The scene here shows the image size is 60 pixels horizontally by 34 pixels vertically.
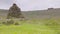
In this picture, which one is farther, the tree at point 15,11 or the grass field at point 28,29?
the tree at point 15,11

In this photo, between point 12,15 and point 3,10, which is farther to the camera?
point 3,10

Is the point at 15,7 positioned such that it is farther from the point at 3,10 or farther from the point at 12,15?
the point at 3,10

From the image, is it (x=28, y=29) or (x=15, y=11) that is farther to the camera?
(x=15, y=11)

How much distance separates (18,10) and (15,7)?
1.68 meters

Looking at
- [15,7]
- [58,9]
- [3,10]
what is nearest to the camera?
[15,7]

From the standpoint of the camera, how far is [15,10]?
79.3 meters

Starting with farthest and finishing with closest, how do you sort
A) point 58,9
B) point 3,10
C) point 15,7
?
1. point 3,10
2. point 58,9
3. point 15,7

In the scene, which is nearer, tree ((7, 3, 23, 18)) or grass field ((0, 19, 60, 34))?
grass field ((0, 19, 60, 34))

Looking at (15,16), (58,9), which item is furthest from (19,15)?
(58,9)

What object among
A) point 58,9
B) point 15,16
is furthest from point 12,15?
point 58,9

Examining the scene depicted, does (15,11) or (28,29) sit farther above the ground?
(28,29)

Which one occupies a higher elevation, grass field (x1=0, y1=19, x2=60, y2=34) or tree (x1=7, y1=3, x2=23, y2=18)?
grass field (x1=0, y1=19, x2=60, y2=34)

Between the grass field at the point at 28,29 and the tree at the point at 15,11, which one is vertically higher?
the grass field at the point at 28,29

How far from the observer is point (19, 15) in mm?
81188
